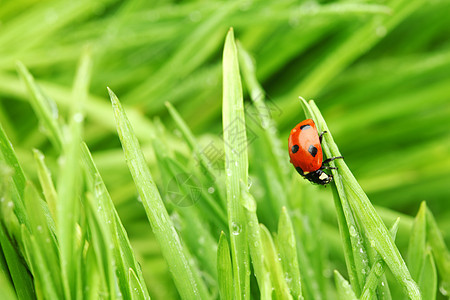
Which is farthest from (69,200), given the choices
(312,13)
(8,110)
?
(8,110)

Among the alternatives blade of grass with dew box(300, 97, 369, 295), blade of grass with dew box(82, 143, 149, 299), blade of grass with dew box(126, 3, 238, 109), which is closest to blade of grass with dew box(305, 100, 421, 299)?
blade of grass with dew box(300, 97, 369, 295)

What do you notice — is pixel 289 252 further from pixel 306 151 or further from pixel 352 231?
pixel 306 151

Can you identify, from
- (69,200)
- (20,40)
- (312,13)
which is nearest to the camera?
(69,200)

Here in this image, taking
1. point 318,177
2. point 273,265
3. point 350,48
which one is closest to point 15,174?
point 273,265

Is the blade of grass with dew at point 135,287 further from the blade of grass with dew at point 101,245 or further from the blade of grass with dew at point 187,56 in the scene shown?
the blade of grass with dew at point 187,56

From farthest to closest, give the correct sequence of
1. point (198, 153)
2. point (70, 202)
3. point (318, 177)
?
point (318, 177) → point (198, 153) → point (70, 202)

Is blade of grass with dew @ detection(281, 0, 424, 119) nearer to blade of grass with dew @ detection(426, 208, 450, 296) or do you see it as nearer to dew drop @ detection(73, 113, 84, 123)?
blade of grass with dew @ detection(426, 208, 450, 296)

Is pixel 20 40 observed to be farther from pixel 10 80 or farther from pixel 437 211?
pixel 437 211
